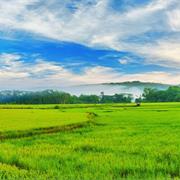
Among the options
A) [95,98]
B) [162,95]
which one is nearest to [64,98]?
[95,98]

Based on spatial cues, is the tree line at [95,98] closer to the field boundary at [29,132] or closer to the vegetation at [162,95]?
the vegetation at [162,95]

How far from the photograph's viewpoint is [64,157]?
377 inches

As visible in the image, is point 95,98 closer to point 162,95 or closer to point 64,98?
point 64,98

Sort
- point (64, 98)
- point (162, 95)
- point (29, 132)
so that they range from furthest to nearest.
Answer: point (64, 98) → point (162, 95) → point (29, 132)

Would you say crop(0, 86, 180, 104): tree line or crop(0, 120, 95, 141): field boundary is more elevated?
crop(0, 86, 180, 104): tree line

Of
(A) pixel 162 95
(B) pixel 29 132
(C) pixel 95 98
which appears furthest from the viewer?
(C) pixel 95 98

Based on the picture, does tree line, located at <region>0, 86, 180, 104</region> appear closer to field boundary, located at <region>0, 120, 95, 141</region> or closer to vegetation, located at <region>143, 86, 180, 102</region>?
vegetation, located at <region>143, 86, 180, 102</region>

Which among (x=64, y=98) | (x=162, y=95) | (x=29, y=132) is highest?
(x=162, y=95)

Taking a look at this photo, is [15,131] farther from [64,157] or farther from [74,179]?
[74,179]

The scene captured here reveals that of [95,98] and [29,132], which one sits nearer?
[29,132]

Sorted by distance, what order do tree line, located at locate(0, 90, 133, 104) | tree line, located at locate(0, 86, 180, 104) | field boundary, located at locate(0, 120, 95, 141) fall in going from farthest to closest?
tree line, located at locate(0, 86, 180, 104) → tree line, located at locate(0, 90, 133, 104) → field boundary, located at locate(0, 120, 95, 141)

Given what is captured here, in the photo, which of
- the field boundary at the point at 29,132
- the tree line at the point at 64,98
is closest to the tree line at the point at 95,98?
the tree line at the point at 64,98

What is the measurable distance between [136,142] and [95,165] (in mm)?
4588

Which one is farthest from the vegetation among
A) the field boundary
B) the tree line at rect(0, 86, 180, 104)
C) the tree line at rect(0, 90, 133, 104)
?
the field boundary
